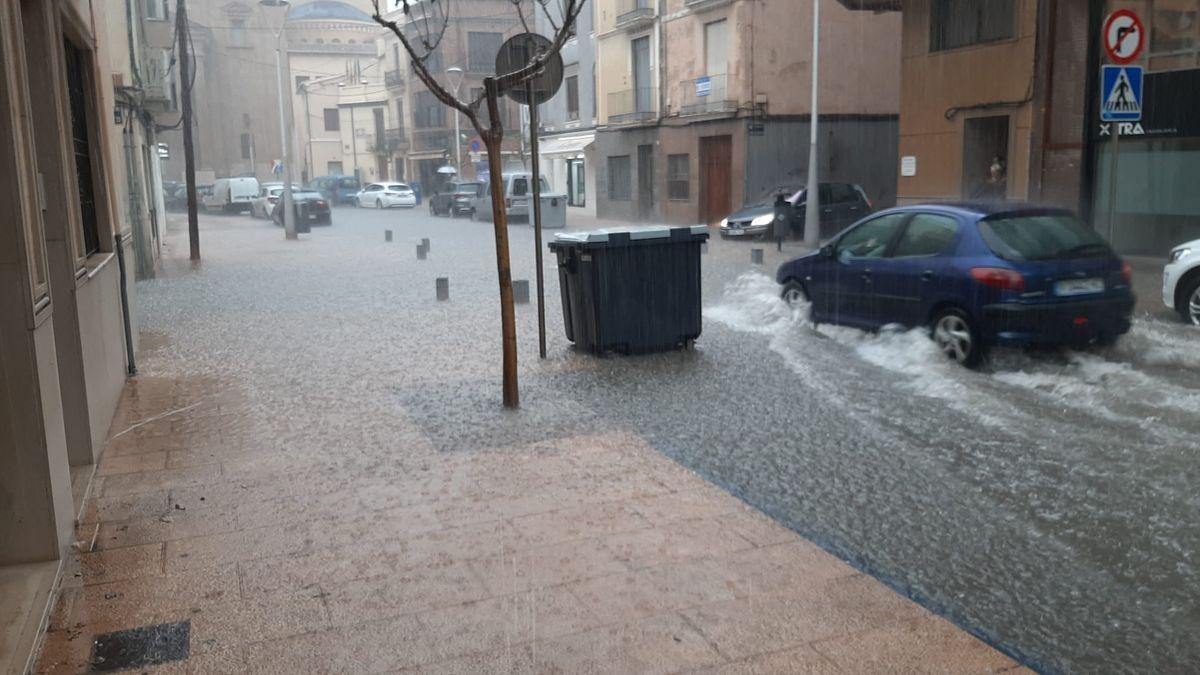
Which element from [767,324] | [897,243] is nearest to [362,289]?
[767,324]

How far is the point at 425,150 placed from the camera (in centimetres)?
6662

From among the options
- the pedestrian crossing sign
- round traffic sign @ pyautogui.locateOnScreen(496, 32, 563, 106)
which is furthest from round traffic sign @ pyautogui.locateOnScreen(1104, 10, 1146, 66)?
round traffic sign @ pyautogui.locateOnScreen(496, 32, 563, 106)

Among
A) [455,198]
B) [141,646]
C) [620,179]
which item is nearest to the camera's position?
[141,646]

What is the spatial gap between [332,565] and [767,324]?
25.4ft

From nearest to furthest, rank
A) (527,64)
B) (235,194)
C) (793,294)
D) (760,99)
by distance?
(527,64)
(793,294)
(760,99)
(235,194)

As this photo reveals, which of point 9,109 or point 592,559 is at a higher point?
point 9,109

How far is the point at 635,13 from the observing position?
116 feet

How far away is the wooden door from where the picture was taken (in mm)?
32375

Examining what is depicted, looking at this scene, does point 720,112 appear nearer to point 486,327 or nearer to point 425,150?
point 486,327

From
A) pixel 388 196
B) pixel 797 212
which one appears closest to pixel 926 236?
pixel 797 212

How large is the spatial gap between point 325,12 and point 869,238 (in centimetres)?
7508

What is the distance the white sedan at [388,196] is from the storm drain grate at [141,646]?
1946 inches

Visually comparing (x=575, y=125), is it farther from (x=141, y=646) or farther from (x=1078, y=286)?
(x=141, y=646)

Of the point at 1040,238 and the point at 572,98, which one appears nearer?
the point at 1040,238
